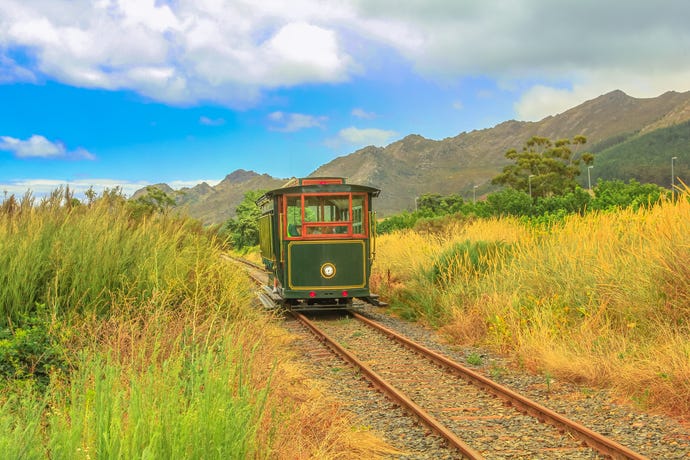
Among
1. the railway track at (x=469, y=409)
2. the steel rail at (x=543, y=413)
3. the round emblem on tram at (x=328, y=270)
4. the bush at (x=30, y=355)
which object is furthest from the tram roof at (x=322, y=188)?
the bush at (x=30, y=355)

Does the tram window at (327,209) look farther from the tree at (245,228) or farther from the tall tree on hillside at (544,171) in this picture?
the tall tree on hillside at (544,171)

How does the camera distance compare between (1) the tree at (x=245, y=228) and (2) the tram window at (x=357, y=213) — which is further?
(1) the tree at (x=245, y=228)

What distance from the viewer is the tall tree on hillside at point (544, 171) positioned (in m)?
70.5

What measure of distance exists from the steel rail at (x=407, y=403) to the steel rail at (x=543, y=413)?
1.01 metres

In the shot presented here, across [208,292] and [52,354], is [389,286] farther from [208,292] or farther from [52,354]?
[52,354]

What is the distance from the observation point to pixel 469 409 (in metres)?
6.82

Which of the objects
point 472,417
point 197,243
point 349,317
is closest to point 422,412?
point 472,417

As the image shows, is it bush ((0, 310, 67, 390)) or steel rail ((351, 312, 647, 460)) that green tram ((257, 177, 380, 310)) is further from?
bush ((0, 310, 67, 390))

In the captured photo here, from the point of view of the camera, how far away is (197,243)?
35.3 feet

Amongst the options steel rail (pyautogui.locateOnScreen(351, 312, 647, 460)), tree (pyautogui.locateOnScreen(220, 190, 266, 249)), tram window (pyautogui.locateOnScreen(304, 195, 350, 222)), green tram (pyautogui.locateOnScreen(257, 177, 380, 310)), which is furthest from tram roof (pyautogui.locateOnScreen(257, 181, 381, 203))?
tree (pyautogui.locateOnScreen(220, 190, 266, 249))

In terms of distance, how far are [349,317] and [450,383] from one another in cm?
714

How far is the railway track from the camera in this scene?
5.46 metres

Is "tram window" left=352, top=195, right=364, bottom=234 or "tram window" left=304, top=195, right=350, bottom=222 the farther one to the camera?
"tram window" left=352, top=195, right=364, bottom=234

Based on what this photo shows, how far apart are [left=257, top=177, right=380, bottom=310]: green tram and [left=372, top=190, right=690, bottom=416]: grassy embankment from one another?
160 centimetres
